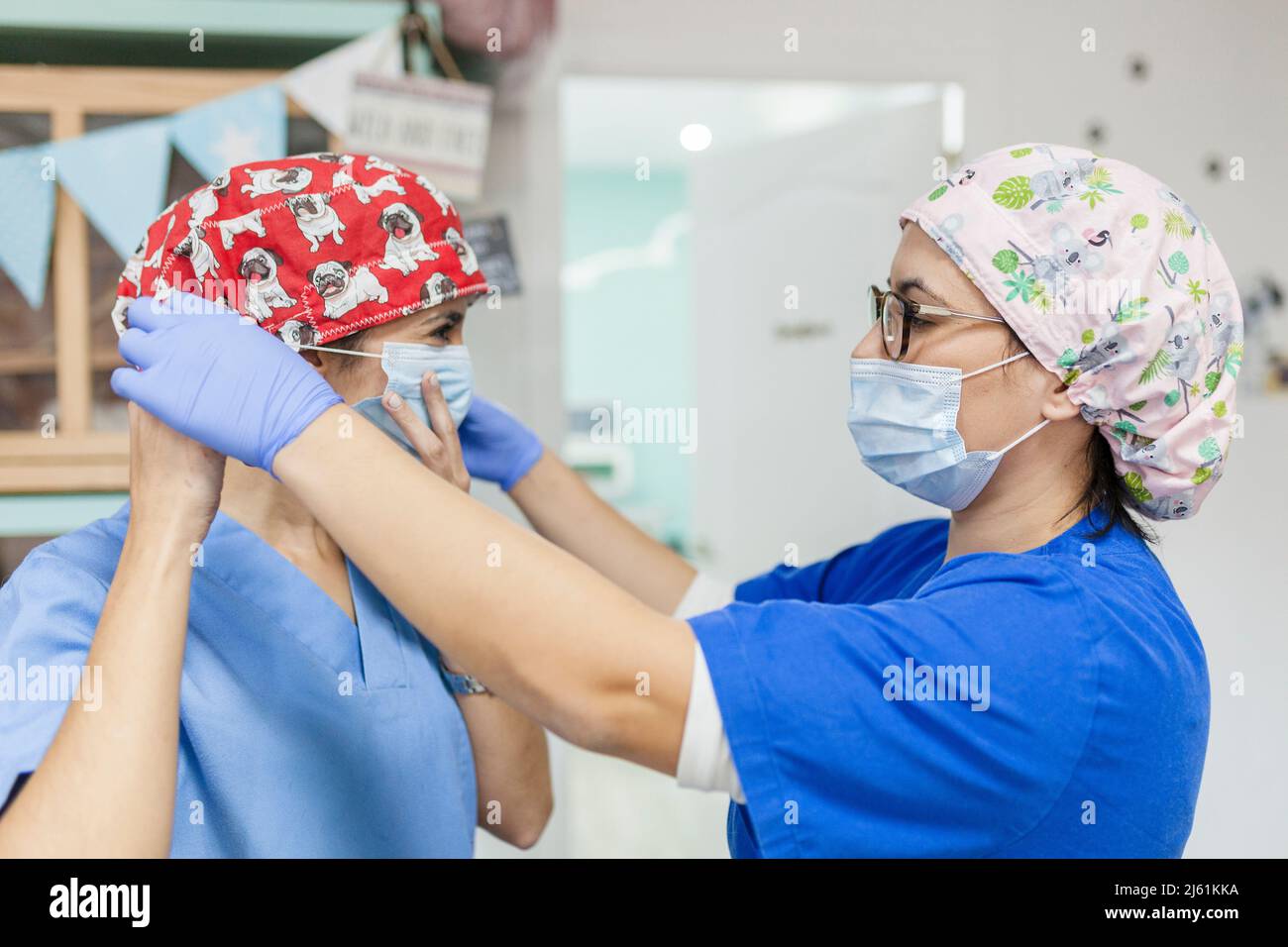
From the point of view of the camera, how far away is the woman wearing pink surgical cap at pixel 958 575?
816mm

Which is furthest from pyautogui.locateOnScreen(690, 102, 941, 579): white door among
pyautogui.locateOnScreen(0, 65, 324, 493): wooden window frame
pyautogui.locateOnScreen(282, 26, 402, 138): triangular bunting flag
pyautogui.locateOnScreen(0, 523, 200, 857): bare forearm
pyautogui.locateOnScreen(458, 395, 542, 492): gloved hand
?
pyautogui.locateOnScreen(0, 523, 200, 857): bare forearm

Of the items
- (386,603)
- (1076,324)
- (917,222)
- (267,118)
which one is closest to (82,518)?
(267,118)

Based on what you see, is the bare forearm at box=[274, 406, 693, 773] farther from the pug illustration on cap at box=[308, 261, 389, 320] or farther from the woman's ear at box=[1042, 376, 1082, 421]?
the woman's ear at box=[1042, 376, 1082, 421]

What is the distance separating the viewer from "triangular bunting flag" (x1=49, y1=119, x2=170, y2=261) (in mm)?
1879

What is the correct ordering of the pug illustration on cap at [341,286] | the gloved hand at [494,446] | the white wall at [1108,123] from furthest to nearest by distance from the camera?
the white wall at [1108,123] → the gloved hand at [494,446] → the pug illustration on cap at [341,286]

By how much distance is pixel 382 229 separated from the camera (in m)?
1.05

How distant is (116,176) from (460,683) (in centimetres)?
126

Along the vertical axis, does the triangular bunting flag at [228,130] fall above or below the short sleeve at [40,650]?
above

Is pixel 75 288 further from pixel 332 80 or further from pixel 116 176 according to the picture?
pixel 332 80

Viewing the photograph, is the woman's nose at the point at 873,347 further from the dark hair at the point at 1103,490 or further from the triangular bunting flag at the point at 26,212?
the triangular bunting flag at the point at 26,212

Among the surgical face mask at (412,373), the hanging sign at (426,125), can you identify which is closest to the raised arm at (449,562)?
the surgical face mask at (412,373)

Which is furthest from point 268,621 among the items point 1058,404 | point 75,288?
point 75,288

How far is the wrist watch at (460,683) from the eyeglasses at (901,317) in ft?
1.89
